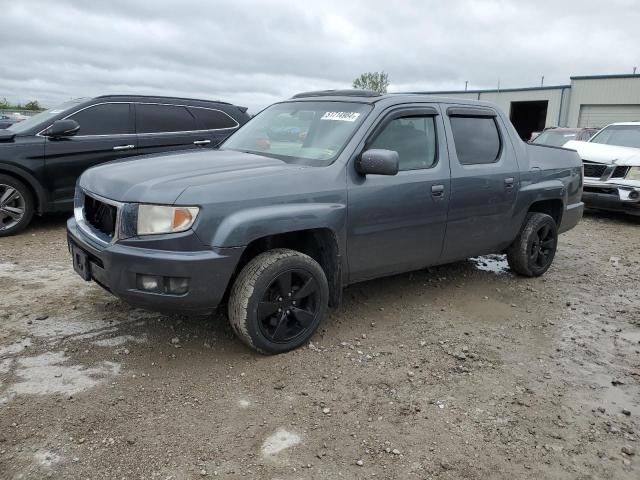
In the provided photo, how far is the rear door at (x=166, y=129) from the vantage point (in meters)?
7.21

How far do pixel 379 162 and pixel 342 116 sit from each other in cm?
67

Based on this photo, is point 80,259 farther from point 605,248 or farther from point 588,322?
point 605,248

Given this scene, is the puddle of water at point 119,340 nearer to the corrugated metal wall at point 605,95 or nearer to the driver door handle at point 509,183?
the driver door handle at point 509,183

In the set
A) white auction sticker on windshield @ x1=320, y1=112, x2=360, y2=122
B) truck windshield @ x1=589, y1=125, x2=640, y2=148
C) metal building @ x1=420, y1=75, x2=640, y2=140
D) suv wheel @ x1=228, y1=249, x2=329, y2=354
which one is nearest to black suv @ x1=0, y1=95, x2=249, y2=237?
white auction sticker on windshield @ x1=320, y1=112, x2=360, y2=122

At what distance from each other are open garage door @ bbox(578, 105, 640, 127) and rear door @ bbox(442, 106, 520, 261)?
2762cm

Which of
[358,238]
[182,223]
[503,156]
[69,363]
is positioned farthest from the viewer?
[503,156]

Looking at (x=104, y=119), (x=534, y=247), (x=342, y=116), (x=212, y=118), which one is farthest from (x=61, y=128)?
(x=534, y=247)

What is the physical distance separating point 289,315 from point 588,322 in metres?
2.64

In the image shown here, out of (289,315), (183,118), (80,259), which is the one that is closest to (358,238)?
(289,315)

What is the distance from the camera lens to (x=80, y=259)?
3.57 m

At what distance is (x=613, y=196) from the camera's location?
28.4 ft

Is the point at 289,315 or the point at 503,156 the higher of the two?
the point at 503,156

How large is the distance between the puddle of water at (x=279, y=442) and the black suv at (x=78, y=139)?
16.8 ft

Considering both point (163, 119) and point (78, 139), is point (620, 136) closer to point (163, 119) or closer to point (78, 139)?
point (163, 119)
